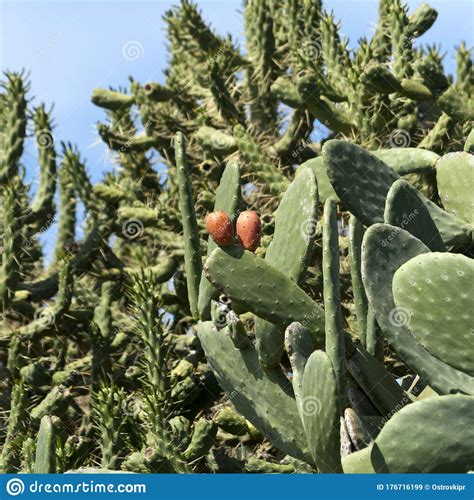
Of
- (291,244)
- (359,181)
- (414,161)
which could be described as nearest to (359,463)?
(291,244)

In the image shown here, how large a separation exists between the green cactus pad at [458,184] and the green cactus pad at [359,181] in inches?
7.8

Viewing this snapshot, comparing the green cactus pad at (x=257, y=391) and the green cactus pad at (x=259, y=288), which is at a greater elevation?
the green cactus pad at (x=259, y=288)

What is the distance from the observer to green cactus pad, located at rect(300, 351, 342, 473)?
2.74 metres

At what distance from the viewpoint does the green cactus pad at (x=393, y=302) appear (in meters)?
2.89

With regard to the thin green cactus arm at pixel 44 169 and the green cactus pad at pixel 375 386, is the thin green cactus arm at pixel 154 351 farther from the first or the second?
the thin green cactus arm at pixel 44 169

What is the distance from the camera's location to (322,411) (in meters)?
2.79

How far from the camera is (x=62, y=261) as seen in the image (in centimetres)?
553

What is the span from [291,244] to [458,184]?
73cm

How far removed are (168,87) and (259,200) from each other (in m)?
1.06

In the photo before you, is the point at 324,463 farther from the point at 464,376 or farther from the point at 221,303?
the point at 221,303

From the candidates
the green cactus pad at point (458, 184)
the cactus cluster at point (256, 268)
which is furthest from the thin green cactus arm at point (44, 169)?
the green cactus pad at point (458, 184)

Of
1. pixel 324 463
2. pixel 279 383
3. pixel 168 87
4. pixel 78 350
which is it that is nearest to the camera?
pixel 324 463

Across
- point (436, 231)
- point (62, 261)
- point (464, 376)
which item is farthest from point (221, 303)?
point (62, 261)

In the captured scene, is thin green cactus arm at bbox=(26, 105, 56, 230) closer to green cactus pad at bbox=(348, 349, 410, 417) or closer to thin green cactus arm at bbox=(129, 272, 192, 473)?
thin green cactus arm at bbox=(129, 272, 192, 473)
